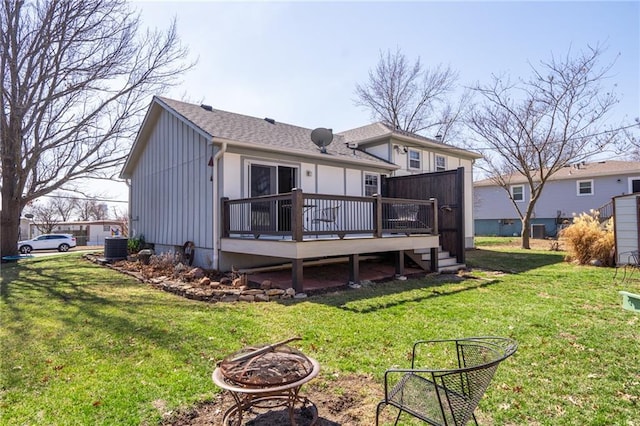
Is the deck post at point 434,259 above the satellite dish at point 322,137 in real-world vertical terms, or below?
below

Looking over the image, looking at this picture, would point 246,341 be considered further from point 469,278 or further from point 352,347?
point 469,278

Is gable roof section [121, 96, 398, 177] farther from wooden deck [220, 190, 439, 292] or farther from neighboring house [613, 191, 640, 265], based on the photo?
neighboring house [613, 191, 640, 265]

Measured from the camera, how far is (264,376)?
2465 millimetres

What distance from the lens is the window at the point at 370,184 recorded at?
488 inches

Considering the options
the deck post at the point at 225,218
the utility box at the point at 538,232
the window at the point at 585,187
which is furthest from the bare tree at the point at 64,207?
the window at the point at 585,187

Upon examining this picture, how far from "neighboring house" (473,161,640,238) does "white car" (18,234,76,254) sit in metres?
30.1

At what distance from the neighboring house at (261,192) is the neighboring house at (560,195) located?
15515 mm

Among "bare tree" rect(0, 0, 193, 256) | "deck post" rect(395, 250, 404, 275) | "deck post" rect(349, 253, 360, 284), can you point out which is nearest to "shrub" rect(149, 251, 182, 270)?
"deck post" rect(349, 253, 360, 284)

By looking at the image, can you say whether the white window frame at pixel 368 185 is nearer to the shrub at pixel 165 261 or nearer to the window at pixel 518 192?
the shrub at pixel 165 261

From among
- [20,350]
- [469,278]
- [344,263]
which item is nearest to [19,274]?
[20,350]

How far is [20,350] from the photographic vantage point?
420cm

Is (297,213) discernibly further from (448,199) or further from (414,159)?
(414,159)

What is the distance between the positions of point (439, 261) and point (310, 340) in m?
7.07

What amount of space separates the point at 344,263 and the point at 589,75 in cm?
1335
